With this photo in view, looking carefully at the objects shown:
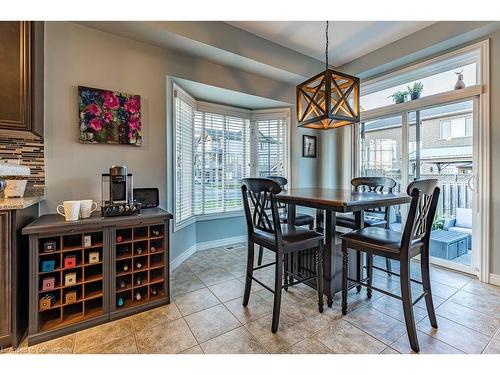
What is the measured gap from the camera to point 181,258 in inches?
119

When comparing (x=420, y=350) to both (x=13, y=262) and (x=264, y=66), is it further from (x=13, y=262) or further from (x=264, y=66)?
(x=264, y=66)

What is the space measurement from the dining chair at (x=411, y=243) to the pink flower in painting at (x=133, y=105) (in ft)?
7.51

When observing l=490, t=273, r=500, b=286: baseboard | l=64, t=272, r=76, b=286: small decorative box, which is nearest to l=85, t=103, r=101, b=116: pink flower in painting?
l=64, t=272, r=76, b=286: small decorative box

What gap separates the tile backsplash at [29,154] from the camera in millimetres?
1951

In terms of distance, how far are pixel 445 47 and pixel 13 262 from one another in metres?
4.45

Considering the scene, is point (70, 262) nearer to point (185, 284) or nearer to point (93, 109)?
point (185, 284)

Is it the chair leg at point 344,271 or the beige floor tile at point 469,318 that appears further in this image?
the chair leg at point 344,271

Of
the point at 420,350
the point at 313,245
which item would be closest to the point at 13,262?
the point at 313,245

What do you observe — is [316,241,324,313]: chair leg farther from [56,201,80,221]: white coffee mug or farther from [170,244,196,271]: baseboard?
[56,201,80,221]: white coffee mug

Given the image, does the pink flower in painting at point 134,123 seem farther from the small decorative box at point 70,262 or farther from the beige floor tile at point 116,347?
the beige floor tile at point 116,347

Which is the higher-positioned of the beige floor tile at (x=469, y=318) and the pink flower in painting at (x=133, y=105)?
the pink flower in painting at (x=133, y=105)

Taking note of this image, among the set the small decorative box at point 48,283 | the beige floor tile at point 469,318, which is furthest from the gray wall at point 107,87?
the beige floor tile at point 469,318
